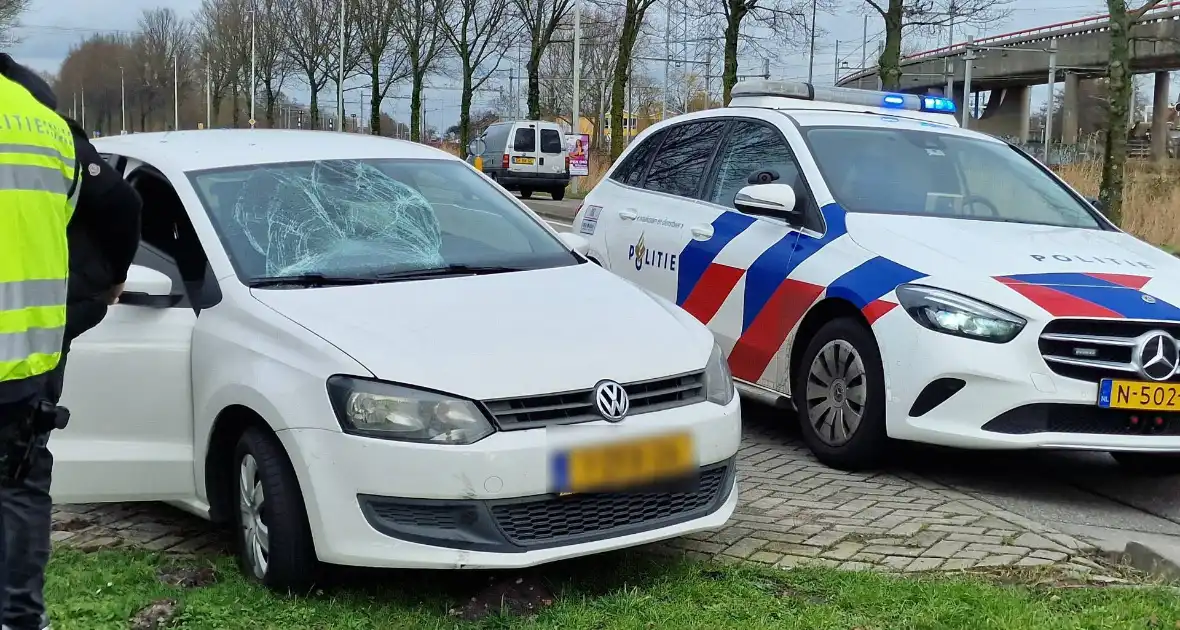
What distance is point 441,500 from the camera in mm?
3357

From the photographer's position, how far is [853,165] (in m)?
5.90

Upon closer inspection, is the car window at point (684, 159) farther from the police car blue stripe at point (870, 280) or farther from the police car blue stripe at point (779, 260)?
Answer: the police car blue stripe at point (870, 280)

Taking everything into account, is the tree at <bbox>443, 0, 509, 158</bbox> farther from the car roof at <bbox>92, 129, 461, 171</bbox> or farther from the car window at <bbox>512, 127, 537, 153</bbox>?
the car roof at <bbox>92, 129, 461, 171</bbox>

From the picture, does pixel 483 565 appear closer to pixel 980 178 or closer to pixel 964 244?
pixel 964 244

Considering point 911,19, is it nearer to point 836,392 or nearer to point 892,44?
point 892,44

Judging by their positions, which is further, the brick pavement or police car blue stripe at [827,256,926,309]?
police car blue stripe at [827,256,926,309]

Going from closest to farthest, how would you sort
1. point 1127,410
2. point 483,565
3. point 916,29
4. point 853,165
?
point 483,565, point 1127,410, point 853,165, point 916,29

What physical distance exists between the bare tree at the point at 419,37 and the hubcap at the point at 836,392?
3688 cm

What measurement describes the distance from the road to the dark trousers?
3.58 meters

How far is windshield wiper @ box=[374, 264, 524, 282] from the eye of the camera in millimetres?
4125

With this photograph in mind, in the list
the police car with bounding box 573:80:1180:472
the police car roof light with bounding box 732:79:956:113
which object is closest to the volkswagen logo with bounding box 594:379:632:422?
the police car with bounding box 573:80:1180:472

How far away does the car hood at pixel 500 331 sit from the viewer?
11.3ft

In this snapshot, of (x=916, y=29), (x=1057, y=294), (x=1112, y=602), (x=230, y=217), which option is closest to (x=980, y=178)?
(x=1057, y=294)

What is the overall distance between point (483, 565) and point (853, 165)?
3.32 meters
